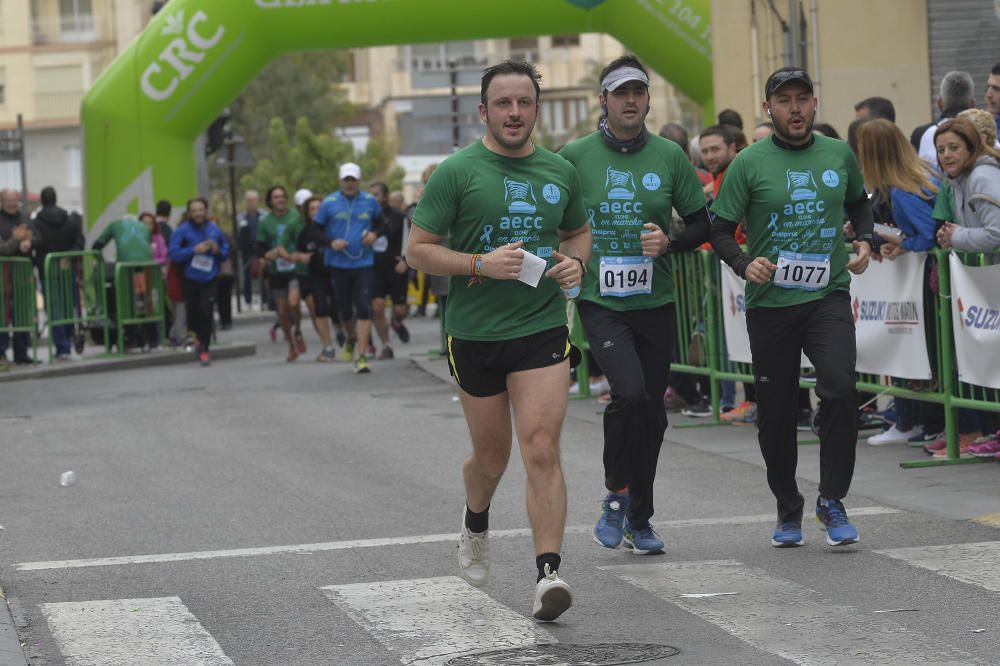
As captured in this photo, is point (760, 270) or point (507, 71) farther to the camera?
point (760, 270)

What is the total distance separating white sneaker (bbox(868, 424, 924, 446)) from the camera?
11633 mm

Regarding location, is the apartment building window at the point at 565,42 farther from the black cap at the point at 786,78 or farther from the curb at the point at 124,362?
the black cap at the point at 786,78

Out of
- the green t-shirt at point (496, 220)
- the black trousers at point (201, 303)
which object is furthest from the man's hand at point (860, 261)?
the black trousers at point (201, 303)

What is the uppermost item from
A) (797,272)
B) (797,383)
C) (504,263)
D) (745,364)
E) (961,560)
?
(504,263)

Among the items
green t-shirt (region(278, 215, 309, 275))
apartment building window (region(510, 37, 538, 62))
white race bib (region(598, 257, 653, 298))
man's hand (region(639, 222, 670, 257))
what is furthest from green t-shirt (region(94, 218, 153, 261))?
apartment building window (region(510, 37, 538, 62))

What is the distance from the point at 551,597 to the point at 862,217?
→ 2750mm

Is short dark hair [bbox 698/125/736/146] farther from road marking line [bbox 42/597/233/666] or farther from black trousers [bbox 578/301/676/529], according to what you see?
road marking line [bbox 42/597/233/666]

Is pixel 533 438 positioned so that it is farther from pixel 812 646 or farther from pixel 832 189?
pixel 832 189

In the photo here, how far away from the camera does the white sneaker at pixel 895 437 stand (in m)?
11.6

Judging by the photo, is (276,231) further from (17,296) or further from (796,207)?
(796,207)

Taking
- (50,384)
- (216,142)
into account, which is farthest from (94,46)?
(50,384)

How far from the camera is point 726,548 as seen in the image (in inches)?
A: 321

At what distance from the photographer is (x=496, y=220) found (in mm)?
6902

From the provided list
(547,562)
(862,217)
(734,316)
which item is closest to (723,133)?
(734,316)
